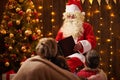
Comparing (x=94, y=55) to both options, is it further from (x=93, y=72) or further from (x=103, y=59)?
(x=103, y=59)

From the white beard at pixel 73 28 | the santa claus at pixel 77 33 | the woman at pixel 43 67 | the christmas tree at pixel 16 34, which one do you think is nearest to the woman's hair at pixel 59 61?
the woman at pixel 43 67

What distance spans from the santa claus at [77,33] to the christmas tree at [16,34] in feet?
2.04

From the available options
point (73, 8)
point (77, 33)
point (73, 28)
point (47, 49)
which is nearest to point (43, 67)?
point (47, 49)

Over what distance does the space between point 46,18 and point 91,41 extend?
1.85m

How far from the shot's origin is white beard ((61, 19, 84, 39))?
5.85 meters

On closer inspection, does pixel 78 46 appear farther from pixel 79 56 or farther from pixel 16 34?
pixel 16 34

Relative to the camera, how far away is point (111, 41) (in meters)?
7.45

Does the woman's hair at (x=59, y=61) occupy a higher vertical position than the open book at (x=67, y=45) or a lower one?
higher

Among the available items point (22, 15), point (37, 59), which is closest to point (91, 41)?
point (22, 15)

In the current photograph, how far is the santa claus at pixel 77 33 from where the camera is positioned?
5.62 m

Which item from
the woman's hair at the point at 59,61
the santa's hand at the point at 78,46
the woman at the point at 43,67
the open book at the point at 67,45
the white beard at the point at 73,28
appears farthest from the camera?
the white beard at the point at 73,28

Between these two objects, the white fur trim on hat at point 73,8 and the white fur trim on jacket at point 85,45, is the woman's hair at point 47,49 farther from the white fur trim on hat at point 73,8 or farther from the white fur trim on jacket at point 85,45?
the white fur trim on hat at point 73,8

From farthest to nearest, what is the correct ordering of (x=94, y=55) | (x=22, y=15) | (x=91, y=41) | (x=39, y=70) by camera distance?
(x=22, y=15), (x=91, y=41), (x=94, y=55), (x=39, y=70)

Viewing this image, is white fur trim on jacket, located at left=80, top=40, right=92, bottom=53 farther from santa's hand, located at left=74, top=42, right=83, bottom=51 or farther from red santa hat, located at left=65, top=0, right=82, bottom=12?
red santa hat, located at left=65, top=0, right=82, bottom=12
